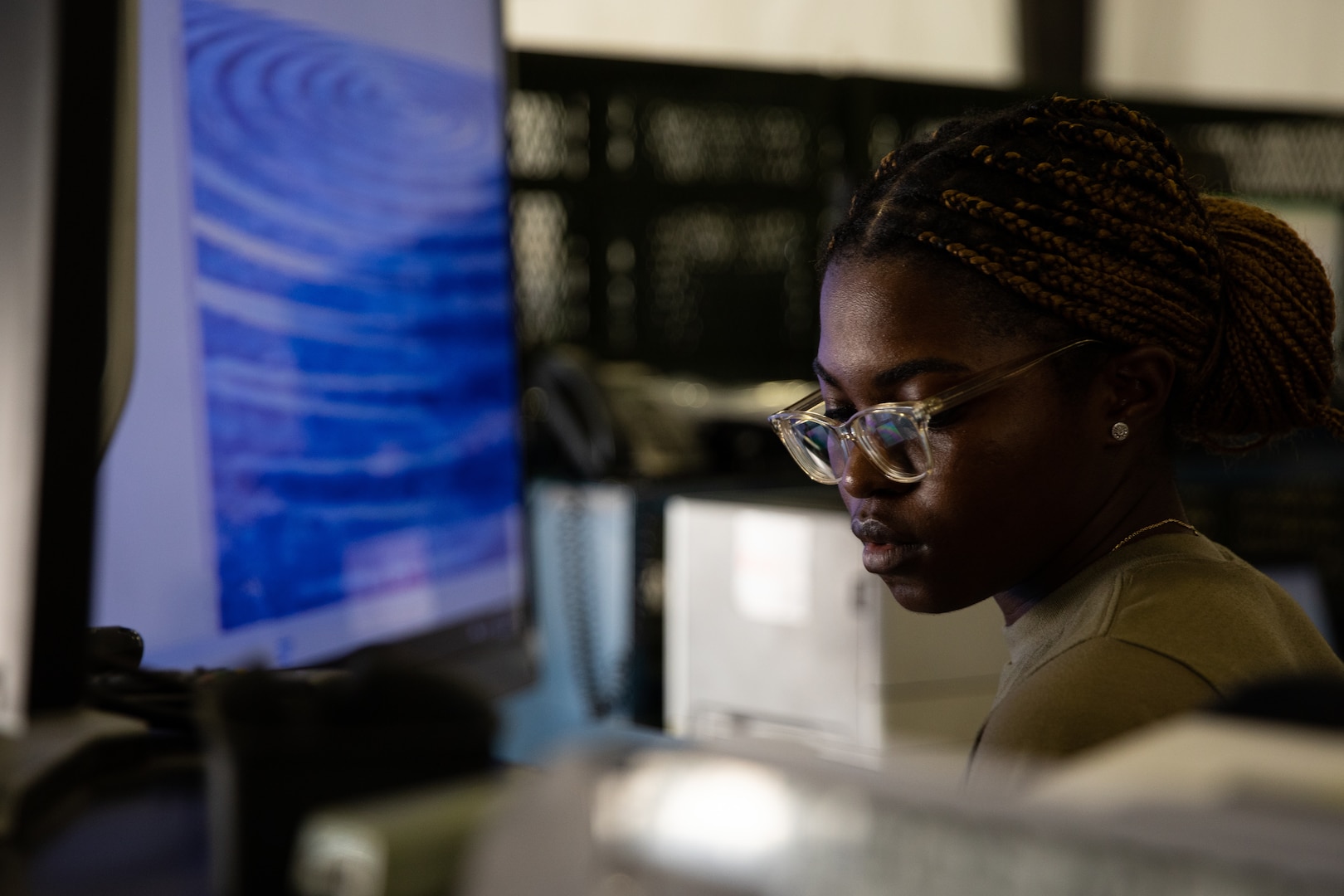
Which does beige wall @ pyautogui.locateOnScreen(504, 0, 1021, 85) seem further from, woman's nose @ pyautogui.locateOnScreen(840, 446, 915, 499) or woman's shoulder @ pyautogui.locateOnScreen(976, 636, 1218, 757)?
woman's shoulder @ pyautogui.locateOnScreen(976, 636, 1218, 757)

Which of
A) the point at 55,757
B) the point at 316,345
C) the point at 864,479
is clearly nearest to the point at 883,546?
the point at 864,479

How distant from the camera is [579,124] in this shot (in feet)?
6.18

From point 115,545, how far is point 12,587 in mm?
241

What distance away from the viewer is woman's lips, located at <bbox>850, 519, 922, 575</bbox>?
0.90 metres

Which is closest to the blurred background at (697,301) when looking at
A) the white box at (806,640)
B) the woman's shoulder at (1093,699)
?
the white box at (806,640)

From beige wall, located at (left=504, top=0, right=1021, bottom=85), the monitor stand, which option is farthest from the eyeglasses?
beige wall, located at (left=504, top=0, right=1021, bottom=85)

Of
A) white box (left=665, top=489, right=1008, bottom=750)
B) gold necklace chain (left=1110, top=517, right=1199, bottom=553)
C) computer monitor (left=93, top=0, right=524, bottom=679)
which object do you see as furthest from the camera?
white box (left=665, top=489, right=1008, bottom=750)

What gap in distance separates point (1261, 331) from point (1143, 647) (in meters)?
0.32

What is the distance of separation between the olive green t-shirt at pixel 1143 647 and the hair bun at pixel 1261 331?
4.5 inches

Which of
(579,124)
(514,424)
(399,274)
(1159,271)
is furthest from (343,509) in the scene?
(579,124)

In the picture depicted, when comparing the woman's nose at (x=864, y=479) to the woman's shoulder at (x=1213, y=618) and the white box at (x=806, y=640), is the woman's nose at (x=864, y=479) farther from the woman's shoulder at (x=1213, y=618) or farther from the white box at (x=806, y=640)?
the white box at (x=806, y=640)

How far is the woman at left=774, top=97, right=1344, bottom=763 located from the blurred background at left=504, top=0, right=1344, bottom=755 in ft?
1.60

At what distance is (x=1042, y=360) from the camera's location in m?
0.86

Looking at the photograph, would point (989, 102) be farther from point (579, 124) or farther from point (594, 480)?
point (594, 480)
